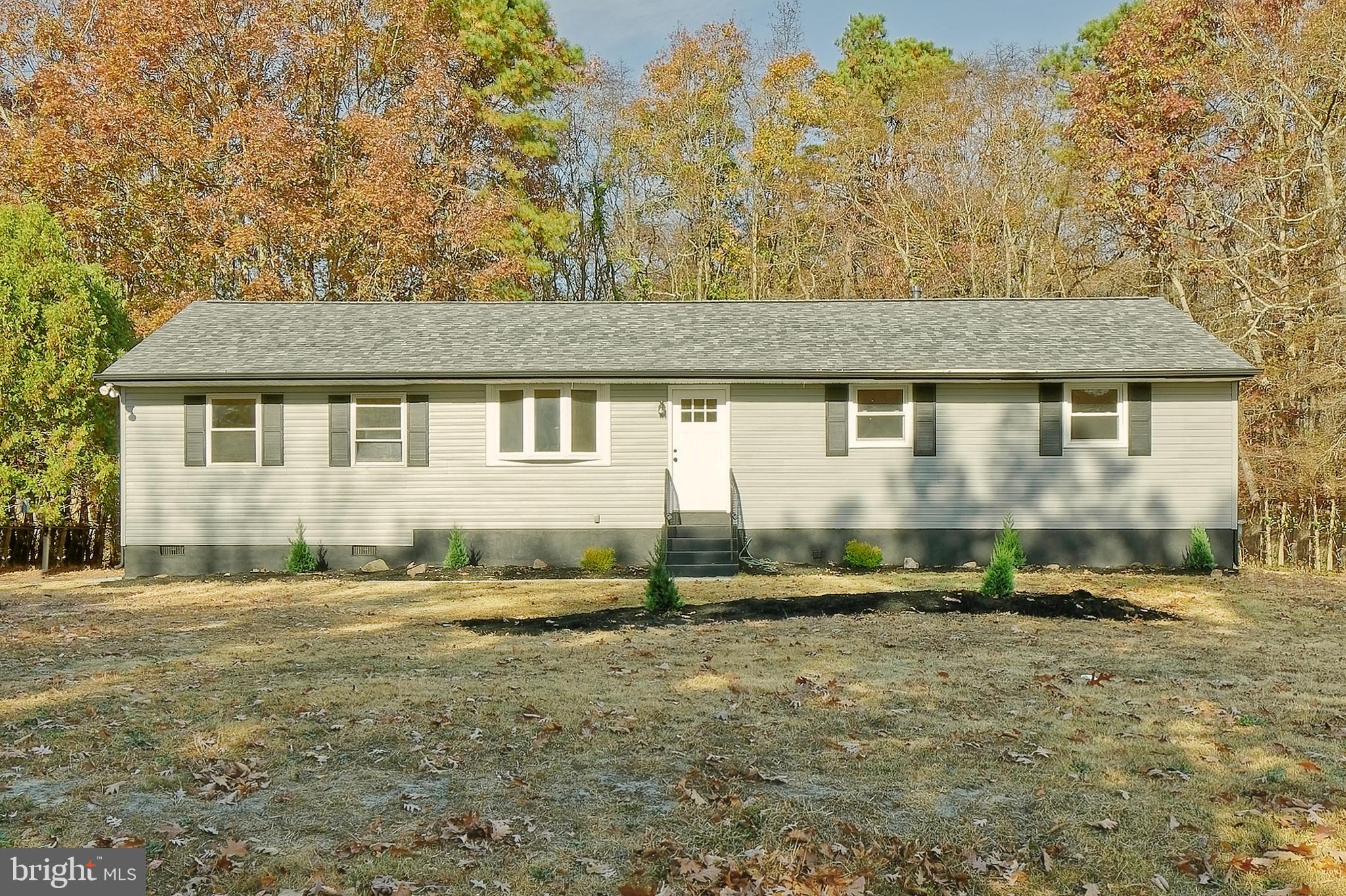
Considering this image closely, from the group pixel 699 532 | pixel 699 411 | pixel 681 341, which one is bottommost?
pixel 699 532

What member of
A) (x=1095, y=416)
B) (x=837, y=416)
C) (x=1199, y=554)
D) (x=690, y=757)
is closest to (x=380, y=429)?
(x=837, y=416)

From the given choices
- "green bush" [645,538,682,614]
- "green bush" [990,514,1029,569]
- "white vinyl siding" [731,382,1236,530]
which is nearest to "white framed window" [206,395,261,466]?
"white vinyl siding" [731,382,1236,530]

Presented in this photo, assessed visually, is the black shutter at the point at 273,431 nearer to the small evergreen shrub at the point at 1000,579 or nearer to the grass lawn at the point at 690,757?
the grass lawn at the point at 690,757

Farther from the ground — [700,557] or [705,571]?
[700,557]

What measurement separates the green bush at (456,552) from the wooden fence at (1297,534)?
14.7 meters

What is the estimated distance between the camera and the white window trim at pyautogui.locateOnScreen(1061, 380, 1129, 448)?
14.6 meters

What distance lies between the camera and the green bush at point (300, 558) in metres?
14.4

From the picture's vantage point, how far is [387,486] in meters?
14.8

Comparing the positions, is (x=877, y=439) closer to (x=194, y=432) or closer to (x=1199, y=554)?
(x=1199, y=554)

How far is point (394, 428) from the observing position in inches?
588

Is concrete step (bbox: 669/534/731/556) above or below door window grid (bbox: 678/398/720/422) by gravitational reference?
below

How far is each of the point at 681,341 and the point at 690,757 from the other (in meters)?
11.0

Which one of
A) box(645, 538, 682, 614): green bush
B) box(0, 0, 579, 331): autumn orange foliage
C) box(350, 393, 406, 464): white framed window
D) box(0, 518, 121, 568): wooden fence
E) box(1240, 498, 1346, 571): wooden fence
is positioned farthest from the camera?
box(0, 0, 579, 331): autumn orange foliage

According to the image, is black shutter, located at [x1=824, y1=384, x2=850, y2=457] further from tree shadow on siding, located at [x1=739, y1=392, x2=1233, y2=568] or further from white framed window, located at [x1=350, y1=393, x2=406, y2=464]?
white framed window, located at [x1=350, y1=393, x2=406, y2=464]
